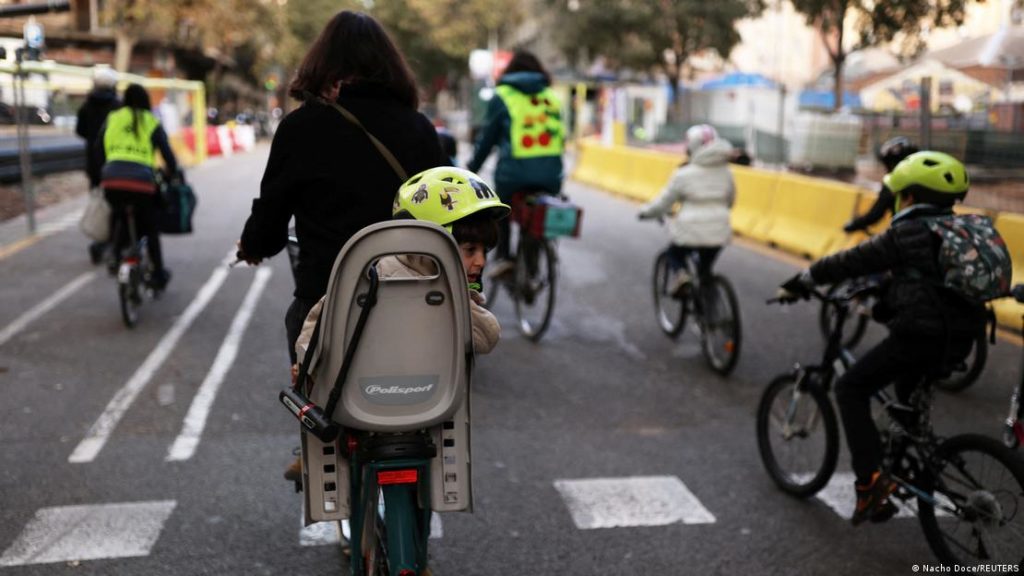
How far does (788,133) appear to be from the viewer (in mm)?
22328

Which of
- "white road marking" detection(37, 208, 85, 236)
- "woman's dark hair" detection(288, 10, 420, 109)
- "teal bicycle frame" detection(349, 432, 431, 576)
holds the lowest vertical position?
"white road marking" detection(37, 208, 85, 236)

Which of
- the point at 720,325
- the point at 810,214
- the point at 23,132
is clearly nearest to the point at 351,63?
the point at 720,325

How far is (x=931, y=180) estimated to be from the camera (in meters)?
4.22

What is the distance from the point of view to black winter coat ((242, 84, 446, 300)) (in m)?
3.21

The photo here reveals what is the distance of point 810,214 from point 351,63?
10186 millimetres

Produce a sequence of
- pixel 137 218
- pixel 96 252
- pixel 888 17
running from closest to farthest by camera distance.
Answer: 1. pixel 137 218
2. pixel 96 252
3. pixel 888 17

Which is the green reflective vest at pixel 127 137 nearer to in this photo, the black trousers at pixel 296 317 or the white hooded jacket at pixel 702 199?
the white hooded jacket at pixel 702 199

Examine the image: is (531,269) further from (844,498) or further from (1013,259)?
(1013,259)

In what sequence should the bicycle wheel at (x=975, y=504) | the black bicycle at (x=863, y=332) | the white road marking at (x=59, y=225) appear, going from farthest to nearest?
the white road marking at (x=59, y=225), the black bicycle at (x=863, y=332), the bicycle wheel at (x=975, y=504)

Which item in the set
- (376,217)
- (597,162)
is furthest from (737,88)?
(376,217)

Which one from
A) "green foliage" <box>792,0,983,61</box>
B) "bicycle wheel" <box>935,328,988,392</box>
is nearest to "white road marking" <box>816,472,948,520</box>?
"bicycle wheel" <box>935,328,988,392</box>

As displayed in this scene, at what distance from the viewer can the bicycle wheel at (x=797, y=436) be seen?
470 cm

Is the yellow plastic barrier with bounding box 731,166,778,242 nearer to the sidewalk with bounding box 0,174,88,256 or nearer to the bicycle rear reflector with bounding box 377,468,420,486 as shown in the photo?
the sidewalk with bounding box 0,174,88,256

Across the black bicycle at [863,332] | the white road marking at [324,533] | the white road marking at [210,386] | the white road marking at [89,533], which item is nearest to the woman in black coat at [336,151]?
the white road marking at [324,533]
